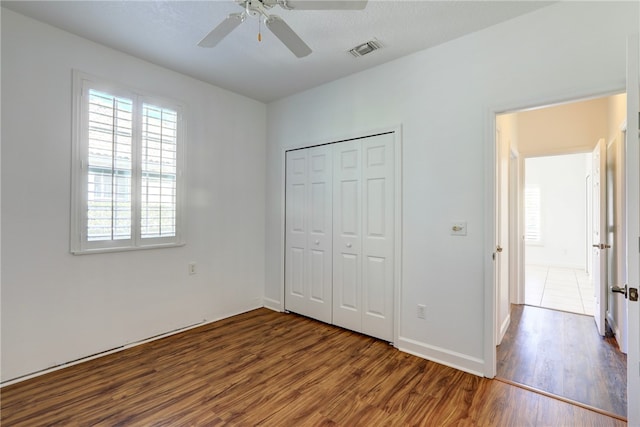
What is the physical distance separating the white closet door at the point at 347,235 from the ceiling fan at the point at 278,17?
1.40 meters

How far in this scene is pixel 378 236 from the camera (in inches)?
119

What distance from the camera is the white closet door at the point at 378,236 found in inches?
116

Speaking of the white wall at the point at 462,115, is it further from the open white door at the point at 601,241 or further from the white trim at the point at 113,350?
the white trim at the point at 113,350

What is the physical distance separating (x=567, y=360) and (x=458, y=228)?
1530 mm

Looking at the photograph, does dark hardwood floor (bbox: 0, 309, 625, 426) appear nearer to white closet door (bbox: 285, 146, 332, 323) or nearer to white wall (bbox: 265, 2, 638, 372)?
white wall (bbox: 265, 2, 638, 372)

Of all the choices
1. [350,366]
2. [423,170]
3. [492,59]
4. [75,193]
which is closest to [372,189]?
[423,170]

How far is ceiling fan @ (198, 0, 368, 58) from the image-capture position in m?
1.62

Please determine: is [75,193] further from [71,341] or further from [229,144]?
[229,144]

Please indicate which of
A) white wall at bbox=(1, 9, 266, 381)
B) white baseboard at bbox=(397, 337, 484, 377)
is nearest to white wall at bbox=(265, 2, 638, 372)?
white baseboard at bbox=(397, 337, 484, 377)

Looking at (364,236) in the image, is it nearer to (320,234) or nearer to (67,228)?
(320,234)

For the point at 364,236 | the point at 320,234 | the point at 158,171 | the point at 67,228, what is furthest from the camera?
the point at 320,234

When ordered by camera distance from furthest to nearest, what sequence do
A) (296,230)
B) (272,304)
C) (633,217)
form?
(272,304), (296,230), (633,217)

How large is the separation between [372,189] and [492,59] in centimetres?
146

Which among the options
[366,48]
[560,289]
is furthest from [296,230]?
[560,289]
